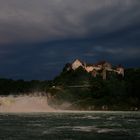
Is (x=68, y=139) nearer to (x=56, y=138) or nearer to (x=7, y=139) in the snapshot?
(x=56, y=138)

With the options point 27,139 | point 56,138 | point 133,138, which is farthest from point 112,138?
point 27,139

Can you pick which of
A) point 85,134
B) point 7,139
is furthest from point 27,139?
point 85,134

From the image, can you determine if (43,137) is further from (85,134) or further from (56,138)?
(85,134)

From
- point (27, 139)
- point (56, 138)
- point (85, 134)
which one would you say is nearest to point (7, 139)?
point (27, 139)

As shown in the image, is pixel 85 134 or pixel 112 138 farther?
pixel 85 134

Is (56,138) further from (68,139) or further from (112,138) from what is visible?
A: (112,138)

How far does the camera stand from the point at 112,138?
198ft

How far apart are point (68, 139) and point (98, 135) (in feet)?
22.1

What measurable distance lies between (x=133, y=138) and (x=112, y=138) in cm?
265

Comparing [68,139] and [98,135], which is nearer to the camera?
[68,139]

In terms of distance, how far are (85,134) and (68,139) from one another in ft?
25.1

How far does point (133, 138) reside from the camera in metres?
60.2

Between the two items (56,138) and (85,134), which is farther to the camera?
(85,134)

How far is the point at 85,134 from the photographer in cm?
6594
